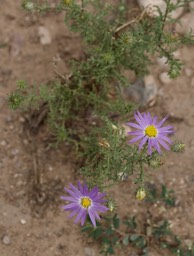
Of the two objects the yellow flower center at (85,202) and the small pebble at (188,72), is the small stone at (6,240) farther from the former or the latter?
the small pebble at (188,72)

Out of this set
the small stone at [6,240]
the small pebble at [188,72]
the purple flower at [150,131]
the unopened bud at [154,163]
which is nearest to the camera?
the unopened bud at [154,163]

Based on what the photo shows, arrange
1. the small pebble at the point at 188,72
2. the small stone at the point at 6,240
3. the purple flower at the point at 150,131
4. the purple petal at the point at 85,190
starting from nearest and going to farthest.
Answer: the purple flower at the point at 150,131 < the purple petal at the point at 85,190 < the small stone at the point at 6,240 < the small pebble at the point at 188,72

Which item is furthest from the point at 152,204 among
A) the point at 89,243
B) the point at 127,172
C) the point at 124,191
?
the point at 127,172

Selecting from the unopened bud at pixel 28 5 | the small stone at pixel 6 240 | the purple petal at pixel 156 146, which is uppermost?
the unopened bud at pixel 28 5

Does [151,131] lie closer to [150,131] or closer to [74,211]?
[150,131]

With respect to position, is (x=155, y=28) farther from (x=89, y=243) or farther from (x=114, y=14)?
(x=89, y=243)

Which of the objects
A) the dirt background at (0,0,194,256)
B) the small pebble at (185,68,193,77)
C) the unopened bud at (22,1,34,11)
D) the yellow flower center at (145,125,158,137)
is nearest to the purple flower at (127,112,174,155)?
the yellow flower center at (145,125,158,137)

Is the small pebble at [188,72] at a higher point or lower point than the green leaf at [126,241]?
higher

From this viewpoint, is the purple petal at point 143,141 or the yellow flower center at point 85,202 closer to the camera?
the purple petal at point 143,141

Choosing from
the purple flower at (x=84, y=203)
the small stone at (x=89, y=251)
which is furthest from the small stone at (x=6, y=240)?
the purple flower at (x=84, y=203)
